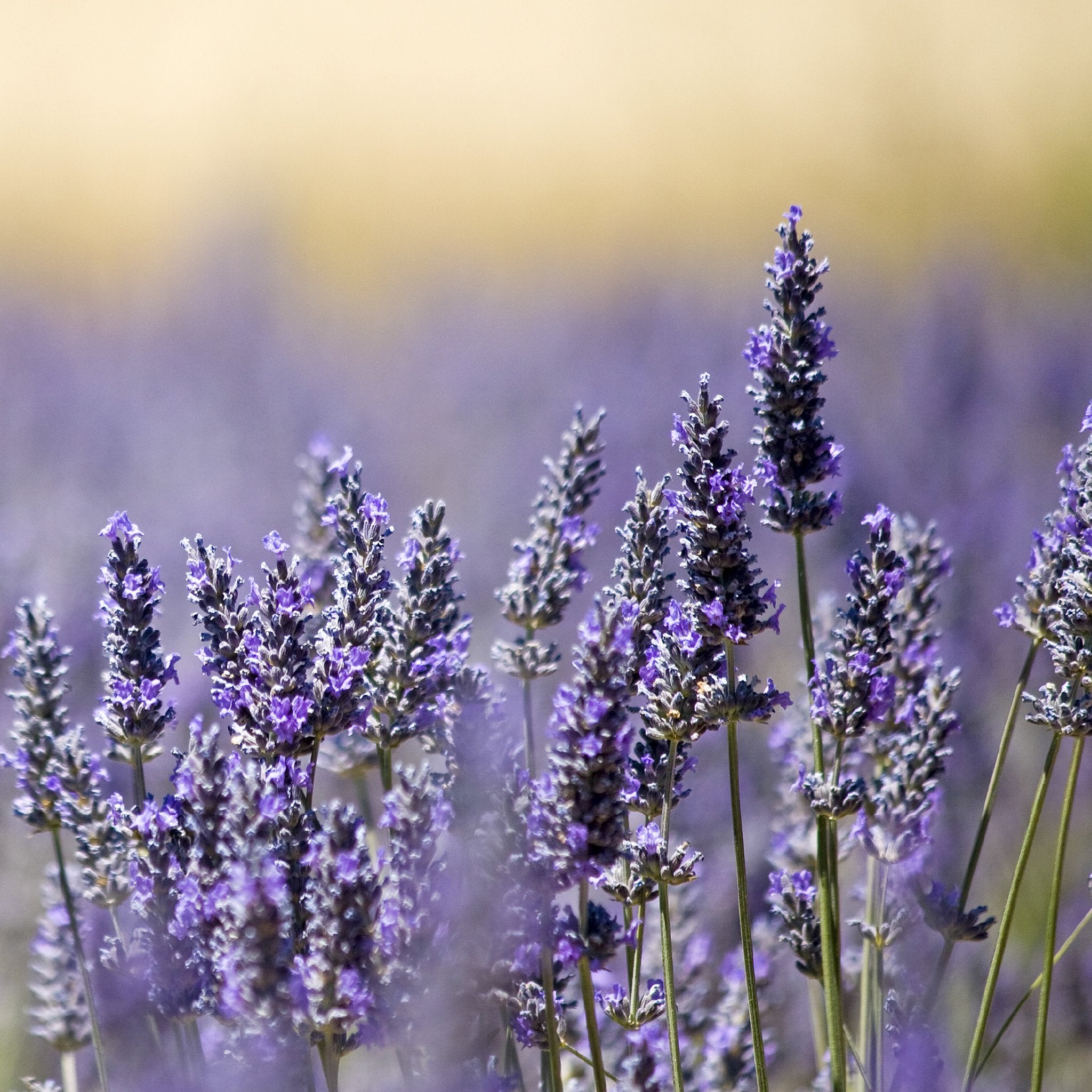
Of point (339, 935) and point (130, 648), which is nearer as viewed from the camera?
point (339, 935)

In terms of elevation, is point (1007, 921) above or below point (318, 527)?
below

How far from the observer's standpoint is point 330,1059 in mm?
926

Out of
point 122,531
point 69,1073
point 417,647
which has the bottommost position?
point 69,1073

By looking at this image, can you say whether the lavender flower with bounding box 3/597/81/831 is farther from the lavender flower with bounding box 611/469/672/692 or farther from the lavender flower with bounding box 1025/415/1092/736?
the lavender flower with bounding box 1025/415/1092/736

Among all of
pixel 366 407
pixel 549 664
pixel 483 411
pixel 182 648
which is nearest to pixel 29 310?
pixel 366 407

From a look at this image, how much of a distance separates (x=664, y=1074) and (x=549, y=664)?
46cm

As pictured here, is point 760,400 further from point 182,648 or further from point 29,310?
point 29,310

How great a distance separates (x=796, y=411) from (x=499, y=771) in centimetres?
41

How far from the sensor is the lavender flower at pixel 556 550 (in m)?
1.27

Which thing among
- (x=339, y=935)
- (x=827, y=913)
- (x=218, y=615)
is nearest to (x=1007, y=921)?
(x=827, y=913)

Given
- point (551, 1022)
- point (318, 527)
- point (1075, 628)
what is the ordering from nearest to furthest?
point (551, 1022) → point (1075, 628) → point (318, 527)

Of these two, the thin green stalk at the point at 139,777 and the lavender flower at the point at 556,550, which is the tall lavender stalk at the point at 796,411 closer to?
the lavender flower at the point at 556,550

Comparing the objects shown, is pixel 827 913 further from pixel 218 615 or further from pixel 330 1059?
pixel 218 615

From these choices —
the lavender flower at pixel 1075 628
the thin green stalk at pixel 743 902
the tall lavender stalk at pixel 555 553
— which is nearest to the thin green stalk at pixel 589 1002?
the thin green stalk at pixel 743 902
